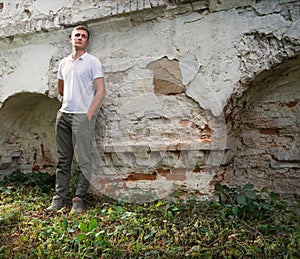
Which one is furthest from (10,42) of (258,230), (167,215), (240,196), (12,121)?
(258,230)

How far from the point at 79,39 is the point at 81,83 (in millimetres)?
453

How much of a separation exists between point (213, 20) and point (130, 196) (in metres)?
1.84

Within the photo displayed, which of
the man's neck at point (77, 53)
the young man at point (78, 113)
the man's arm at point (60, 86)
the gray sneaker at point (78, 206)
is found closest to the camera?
the gray sneaker at point (78, 206)

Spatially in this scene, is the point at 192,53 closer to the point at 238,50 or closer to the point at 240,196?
the point at 238,50

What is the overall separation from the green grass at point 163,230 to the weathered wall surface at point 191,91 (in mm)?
333

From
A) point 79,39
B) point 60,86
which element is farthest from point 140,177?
point 79,39

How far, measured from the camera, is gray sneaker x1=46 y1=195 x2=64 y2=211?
3.41 metres

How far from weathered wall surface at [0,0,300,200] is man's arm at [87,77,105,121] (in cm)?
25

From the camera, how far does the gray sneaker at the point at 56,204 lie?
3.41m

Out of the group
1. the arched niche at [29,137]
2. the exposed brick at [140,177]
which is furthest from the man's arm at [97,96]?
A: the arched niche at [29,137]

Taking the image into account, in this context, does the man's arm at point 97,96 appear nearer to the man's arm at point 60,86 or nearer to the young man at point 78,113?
the young man at point 78,113

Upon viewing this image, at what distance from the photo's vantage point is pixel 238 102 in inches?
128

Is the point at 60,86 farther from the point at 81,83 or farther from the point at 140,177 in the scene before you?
the point at 140,177

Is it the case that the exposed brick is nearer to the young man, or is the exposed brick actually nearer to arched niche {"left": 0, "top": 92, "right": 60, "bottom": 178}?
the young man
